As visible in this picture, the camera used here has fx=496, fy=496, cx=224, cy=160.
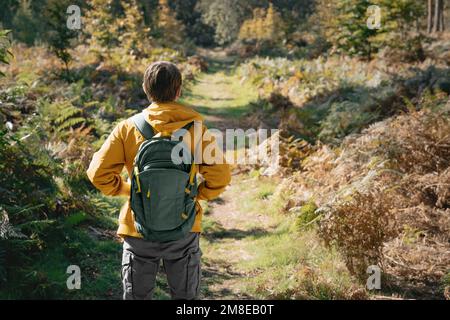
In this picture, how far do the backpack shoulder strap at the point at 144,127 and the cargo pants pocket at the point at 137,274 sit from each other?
78 cm

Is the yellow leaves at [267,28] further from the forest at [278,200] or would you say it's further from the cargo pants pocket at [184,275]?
the cargo pants pocket at [184,275]

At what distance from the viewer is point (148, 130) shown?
316 cm

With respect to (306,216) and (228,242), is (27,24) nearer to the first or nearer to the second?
(228,242)

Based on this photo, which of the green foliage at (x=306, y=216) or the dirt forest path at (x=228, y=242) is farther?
the green foliage at (x=306, y=216)

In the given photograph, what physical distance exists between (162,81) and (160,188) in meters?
0.69

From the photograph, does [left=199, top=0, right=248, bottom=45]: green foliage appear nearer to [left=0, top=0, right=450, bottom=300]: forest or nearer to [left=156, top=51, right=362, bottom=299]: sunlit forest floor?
[left=0, top=0, right=450, bottom=300]: forest

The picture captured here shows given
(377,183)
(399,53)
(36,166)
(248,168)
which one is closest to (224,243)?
(377,183)

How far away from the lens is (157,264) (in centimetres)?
330

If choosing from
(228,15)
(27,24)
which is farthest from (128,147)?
(228,15)

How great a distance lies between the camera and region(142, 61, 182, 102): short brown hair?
3.16 m

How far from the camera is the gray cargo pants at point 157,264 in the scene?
3.23 m

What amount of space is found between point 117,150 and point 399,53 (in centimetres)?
1589

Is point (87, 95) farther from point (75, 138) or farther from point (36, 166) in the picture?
point (36, 166)

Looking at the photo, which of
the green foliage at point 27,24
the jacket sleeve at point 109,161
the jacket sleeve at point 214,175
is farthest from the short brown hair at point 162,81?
the green foliage at point 27,24
